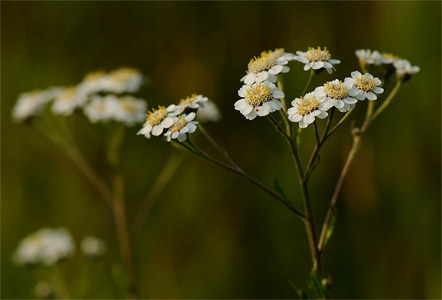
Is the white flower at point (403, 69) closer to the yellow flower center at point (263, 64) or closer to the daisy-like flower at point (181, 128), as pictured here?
the yellow flower center at point (263, 64)

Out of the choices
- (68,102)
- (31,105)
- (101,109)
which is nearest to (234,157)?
(101,109)

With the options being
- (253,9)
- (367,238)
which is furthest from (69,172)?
(367,238)

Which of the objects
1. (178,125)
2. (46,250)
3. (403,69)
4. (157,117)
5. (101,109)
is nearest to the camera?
(178,125)

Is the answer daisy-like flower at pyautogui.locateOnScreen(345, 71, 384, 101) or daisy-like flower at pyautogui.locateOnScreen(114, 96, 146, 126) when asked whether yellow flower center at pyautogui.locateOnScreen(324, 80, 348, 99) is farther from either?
daisy-like flower at pyautogui.locateOnScreen(114, 96, 146, 126)

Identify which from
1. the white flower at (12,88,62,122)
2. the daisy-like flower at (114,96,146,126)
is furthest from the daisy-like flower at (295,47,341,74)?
the white flower at (12,88,62,122)

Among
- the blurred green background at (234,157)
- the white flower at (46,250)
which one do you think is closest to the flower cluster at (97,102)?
the blurred green background at (234,157)

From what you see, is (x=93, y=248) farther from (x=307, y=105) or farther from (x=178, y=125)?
(x=307, y=105)
